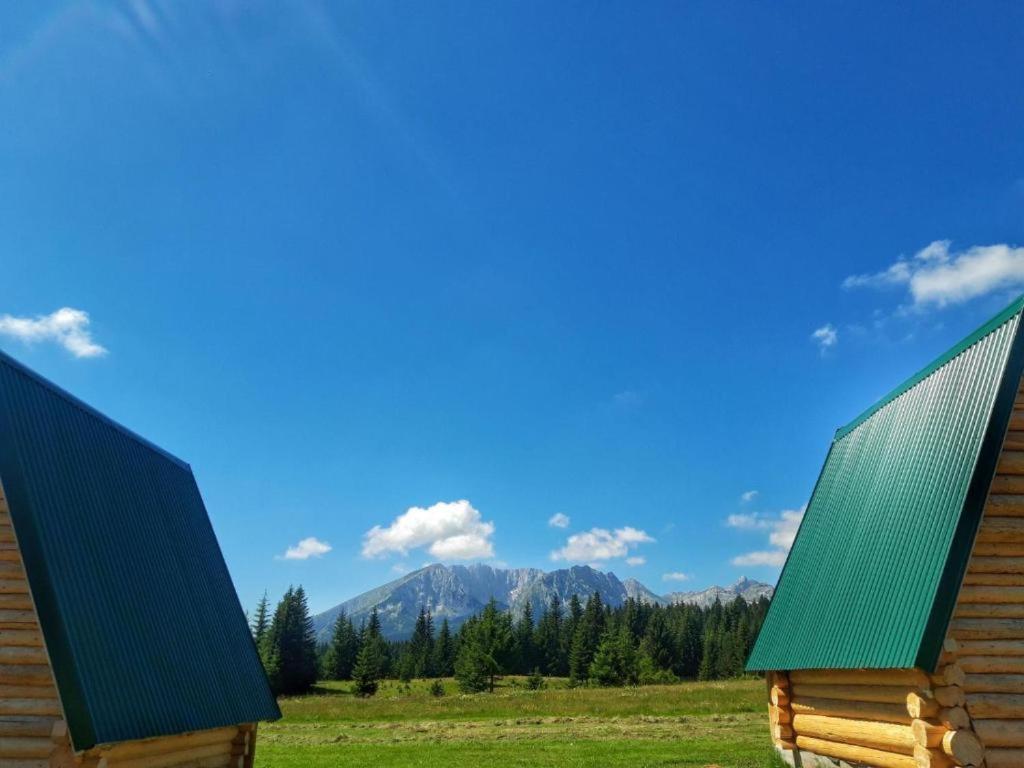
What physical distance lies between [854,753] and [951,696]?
314 cm

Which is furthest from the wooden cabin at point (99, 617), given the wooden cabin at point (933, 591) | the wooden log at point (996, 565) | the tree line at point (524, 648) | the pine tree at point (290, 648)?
the pine tree at point (290, 648)

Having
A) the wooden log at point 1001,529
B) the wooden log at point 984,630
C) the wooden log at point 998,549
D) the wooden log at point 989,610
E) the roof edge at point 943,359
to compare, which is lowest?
the wooden log at point 984,630

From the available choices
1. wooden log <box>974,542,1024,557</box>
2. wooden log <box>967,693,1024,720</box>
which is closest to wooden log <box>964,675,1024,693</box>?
wooden log <box>967,693,1024,720</box>

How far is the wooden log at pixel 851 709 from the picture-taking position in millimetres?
10164

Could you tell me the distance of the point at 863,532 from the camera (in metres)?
12.3

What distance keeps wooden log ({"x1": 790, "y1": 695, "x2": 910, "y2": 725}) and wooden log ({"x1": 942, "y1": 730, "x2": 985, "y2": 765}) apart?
1046mm

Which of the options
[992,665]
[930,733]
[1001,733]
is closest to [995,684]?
[992,665]

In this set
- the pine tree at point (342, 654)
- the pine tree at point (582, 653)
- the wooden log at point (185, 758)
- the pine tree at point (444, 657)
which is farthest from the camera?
the pine tree at point (444, 657)

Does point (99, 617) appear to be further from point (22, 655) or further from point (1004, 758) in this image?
point (1004, 758)

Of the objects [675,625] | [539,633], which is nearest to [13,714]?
[539,633]

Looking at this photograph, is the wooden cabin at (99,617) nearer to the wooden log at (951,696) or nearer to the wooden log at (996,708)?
the wooden log at (951,696)

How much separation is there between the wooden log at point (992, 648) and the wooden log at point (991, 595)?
1.81ft

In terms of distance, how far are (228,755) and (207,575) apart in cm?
364

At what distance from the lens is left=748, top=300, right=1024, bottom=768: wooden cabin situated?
356 inches
